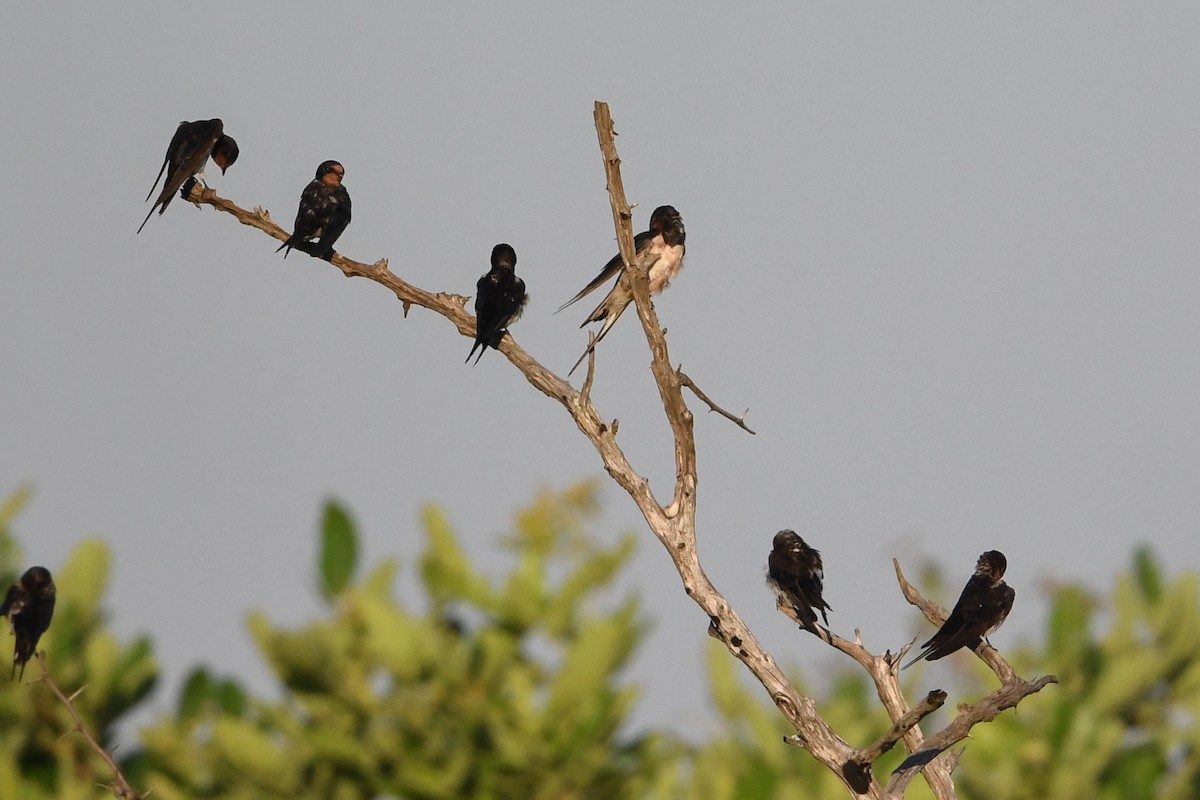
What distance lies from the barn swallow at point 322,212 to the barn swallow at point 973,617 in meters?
4.32

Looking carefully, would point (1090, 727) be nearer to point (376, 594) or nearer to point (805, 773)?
point (805, 773)

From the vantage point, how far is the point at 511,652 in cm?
1392

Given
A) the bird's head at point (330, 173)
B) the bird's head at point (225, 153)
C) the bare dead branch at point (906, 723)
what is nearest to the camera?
the bare dead branch at point (906, 723)

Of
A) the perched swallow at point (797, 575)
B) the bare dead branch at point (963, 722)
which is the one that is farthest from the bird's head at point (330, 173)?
the bare dead branch at point (963, 722)

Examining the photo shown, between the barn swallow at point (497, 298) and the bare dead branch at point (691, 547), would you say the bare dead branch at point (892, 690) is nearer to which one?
the bare dead branch at point (691, 547)

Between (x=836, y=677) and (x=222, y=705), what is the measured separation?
6524 millimetres

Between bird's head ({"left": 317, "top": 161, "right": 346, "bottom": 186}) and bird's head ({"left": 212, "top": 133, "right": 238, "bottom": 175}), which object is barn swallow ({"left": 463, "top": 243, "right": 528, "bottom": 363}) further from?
bird's head ({"left": 212, "top": 133, "right": 238, "bottom": 175})

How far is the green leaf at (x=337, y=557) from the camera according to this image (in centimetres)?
1402

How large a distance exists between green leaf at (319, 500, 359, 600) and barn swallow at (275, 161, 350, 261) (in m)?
3.10

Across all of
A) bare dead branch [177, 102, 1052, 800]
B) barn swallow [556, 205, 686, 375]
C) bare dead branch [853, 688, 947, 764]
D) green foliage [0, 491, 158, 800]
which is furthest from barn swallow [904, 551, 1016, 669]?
green foliage [0, 491, 158, 800]

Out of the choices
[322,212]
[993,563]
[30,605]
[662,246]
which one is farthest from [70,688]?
[993,563]

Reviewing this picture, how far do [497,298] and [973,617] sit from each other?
12.2 ft

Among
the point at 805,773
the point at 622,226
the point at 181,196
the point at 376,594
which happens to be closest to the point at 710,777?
the point at 805,773

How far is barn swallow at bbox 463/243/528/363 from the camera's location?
365 inches
